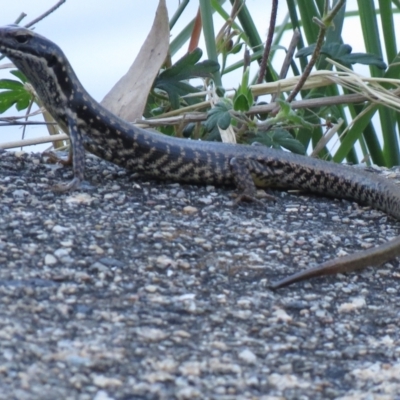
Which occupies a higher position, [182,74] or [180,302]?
[182,74]

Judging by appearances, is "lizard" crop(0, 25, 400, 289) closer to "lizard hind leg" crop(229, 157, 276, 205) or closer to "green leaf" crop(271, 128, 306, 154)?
"lizard hind leg" crop(229, 157, 276, 205)

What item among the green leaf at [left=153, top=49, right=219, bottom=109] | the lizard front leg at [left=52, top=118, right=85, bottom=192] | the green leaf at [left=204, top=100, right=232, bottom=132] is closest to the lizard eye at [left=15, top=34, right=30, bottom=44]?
the lizard front leg at [left=52, top=118, right=85, bottom=192]

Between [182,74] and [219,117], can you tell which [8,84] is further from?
[219,117]

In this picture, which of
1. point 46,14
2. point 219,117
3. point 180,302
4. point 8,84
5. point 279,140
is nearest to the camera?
point 180,302

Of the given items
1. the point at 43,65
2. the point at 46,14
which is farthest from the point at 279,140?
the point at 46,14

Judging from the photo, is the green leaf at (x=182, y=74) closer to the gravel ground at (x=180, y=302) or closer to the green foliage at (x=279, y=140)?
the green foliage at (x=279, y=140)

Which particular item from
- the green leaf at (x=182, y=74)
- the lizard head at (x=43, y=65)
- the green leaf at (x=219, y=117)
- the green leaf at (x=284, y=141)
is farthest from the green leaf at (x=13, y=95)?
the green leaf at (x=284, y=141)

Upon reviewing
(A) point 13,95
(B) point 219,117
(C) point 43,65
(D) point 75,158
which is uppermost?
(C) point 43,65
